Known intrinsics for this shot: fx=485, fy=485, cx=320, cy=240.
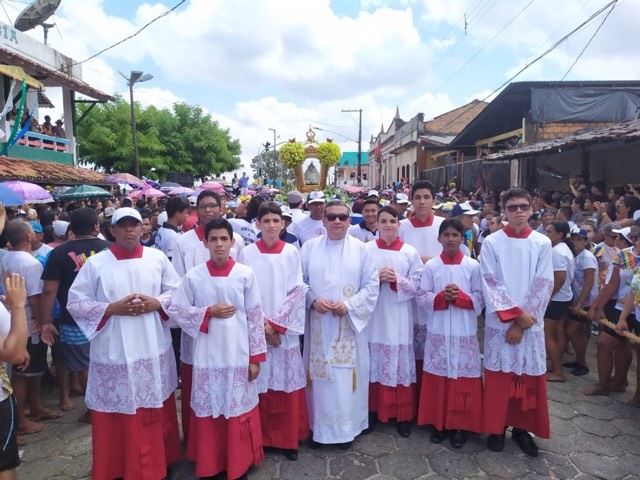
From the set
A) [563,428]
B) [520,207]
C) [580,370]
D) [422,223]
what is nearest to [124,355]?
[422,223]

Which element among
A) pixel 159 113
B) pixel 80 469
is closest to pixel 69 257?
pixel 80 469

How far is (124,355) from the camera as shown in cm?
328

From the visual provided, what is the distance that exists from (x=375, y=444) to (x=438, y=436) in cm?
53

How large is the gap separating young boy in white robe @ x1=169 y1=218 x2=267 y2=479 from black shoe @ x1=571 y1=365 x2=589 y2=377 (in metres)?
3.91

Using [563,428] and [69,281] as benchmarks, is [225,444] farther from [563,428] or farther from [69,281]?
[563,428]

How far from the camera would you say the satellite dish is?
1768 cm

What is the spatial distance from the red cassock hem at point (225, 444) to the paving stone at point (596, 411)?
10.3ft

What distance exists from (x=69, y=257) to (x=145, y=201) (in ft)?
44.3

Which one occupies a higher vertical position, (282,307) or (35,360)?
(282,307)

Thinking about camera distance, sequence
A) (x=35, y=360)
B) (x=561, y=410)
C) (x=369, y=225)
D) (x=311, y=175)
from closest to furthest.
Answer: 1. (x=35, y=360)
2. (x=561, y=410)
3. (x=369, y=225)
4. (x=311, y=175)

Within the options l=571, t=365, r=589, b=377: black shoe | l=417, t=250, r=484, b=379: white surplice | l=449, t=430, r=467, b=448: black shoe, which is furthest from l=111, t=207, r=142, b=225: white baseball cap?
l=571, t=365, r=589, b=377: black shoe

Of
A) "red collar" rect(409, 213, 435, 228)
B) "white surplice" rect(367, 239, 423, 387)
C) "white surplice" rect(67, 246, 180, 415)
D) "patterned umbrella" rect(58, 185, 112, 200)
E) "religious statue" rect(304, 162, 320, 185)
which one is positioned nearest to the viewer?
"white surplice" rect(67, 246, 180, 415)

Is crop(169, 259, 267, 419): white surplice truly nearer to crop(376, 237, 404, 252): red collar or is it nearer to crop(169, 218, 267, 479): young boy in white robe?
crop(169, 218, 267, 479): young boy in white robe

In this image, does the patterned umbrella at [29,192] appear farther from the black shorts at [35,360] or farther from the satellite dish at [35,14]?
the satellite dish at [35,14]
